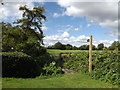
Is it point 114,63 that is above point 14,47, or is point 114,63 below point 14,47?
below

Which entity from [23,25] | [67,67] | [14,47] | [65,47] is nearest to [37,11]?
[23,25]

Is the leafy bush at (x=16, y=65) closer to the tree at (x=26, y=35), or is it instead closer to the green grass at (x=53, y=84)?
the green grass at (x=53, y=84)

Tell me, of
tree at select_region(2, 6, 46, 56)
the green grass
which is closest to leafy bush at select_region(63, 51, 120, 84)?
the green grass

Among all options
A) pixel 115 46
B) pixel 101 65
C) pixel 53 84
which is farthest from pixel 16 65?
pixel 115 46

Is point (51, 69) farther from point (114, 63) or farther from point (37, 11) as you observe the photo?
point (37, 11)

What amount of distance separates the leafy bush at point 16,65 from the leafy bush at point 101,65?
3.26 metres

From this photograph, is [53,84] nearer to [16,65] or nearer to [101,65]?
[16,65]

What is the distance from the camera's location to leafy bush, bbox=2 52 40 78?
29.8 ft

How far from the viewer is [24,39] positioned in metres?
14.2

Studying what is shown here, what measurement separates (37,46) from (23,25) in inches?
93.7

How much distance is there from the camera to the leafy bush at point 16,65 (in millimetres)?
9078

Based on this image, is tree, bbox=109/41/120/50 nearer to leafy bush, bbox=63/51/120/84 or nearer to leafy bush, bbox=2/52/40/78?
leafy bush, bbox=63/51/120/84

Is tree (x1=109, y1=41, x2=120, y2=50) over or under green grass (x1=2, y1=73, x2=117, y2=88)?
over

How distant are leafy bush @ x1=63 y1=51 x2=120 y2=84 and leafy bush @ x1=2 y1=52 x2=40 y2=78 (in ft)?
10.7
